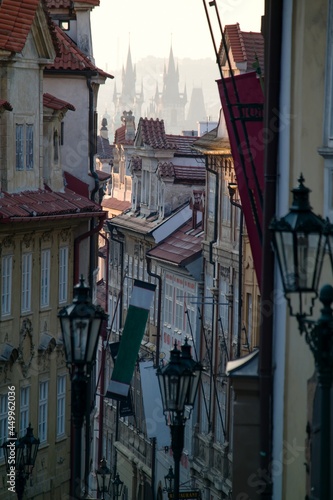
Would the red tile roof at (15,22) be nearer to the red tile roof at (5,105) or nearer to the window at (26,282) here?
the red tile roof at (5,105)

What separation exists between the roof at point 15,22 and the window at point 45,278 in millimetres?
3999

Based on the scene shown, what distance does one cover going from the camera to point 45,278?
104 feet

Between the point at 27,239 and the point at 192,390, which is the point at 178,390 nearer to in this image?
the point at 192,390

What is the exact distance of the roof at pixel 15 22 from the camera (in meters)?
29.3

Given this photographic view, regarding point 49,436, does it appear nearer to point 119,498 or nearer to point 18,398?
point 18,398

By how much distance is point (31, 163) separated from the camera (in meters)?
31.2

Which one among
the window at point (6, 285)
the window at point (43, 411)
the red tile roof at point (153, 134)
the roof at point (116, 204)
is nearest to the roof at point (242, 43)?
the window at point (43, 411)

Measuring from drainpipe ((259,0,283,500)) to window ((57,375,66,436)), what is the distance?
17059 mm

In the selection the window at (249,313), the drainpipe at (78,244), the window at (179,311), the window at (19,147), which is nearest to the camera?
the window at (19,147)

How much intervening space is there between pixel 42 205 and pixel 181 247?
16.6 meters

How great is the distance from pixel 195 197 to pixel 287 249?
3607cm

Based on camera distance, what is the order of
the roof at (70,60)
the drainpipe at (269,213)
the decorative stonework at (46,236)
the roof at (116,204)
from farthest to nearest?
the roof at (116,204) → the roof at (70,60) → the decorative stonework at (46,236) → the drainpipe at (269,213)

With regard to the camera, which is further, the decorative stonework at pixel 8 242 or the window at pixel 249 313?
the window at pixel 249 313

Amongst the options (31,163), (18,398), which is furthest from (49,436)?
(31,163)
